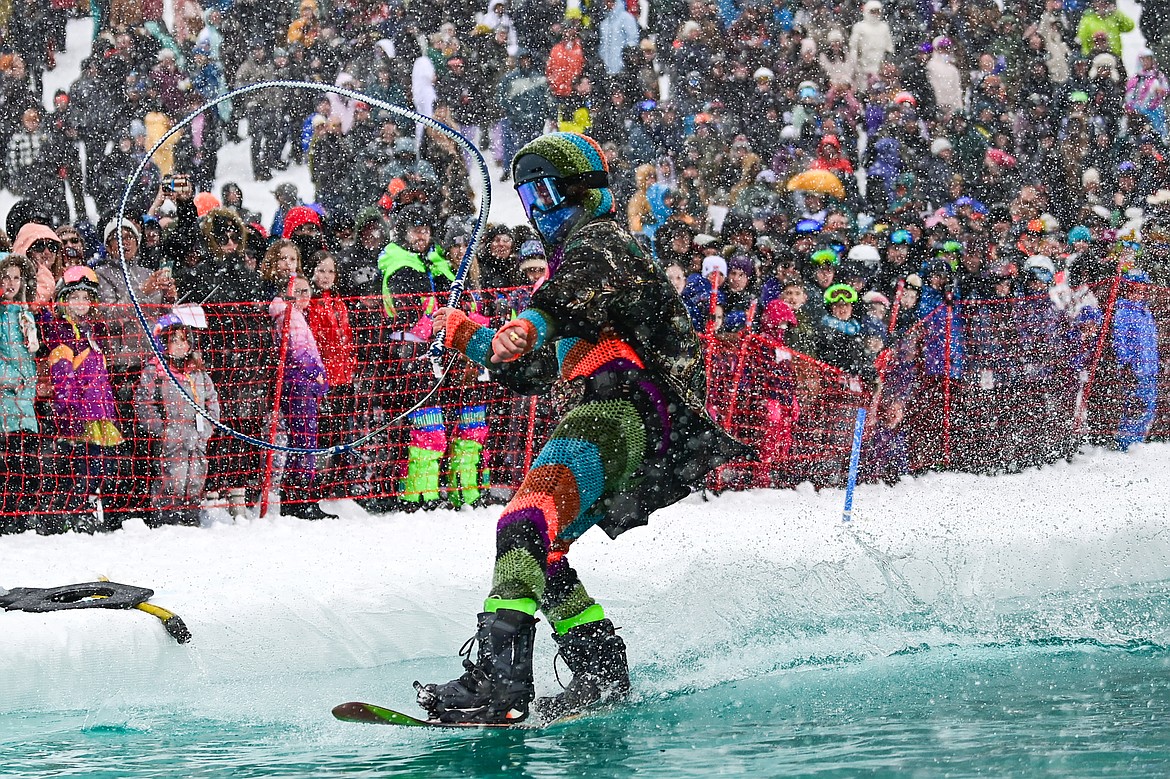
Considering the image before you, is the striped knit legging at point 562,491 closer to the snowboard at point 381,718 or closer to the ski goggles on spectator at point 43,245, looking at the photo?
the snowboard at point 381,718

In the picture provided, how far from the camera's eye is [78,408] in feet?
26.3

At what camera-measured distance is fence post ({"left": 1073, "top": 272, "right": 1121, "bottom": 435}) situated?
10406 millimetres

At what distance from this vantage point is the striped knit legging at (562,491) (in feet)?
15.0

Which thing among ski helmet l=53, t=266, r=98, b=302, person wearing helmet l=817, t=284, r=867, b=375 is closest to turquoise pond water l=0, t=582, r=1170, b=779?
ski helmet l=53, t=266, r=98, b=302

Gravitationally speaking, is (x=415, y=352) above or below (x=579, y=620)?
above

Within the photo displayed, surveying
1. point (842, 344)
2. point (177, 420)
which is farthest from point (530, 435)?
point (842, 344)

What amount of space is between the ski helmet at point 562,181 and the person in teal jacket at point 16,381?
3923 mm

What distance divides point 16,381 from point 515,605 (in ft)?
14.0

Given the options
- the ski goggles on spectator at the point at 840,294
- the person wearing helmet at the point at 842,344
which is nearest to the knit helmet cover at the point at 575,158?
the person wearing helmet at the point at 842,344

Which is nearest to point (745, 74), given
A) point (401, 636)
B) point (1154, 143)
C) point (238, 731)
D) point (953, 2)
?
point (953, 2)

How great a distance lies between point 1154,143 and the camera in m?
14.7

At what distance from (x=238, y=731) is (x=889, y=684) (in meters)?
2.15

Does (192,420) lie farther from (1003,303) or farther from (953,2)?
(953,2)

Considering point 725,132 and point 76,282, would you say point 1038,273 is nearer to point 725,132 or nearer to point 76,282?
point 725,132
